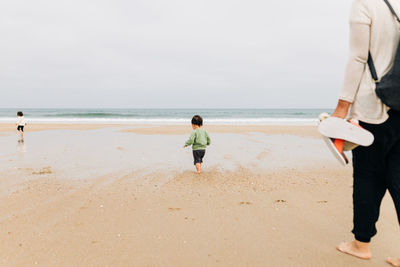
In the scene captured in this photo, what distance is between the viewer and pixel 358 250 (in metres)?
2.08

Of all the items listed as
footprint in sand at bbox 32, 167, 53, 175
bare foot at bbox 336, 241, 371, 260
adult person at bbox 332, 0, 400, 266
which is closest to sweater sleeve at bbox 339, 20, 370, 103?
adult person at bbox 332, 0, 400, 266

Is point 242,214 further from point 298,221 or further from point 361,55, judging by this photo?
point 361,55

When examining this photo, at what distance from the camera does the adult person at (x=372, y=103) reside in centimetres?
172

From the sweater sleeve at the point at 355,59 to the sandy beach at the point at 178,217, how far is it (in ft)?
4.34

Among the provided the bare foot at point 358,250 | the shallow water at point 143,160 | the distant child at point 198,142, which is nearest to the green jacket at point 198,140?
the distant child at point 198,142

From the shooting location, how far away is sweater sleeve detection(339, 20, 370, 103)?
1.77 m

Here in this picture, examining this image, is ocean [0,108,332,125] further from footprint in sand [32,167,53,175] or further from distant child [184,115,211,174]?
footprint in sand [32,167,53,175]

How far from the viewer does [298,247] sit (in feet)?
7.27

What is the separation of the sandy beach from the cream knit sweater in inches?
47.6

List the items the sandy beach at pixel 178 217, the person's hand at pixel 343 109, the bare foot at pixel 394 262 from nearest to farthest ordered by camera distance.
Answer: the person's hand at pixel 343 109 → the bare foot at pixel 394 262 → the sandy beach at pixel 178 217

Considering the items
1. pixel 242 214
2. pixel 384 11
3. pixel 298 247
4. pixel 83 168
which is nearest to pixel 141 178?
pixel 83 168

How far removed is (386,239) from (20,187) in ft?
15.0

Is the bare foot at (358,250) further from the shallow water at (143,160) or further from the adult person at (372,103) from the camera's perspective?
the shallow water at (143,160)

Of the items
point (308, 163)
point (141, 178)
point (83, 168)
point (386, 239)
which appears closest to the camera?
point (386, 239)
